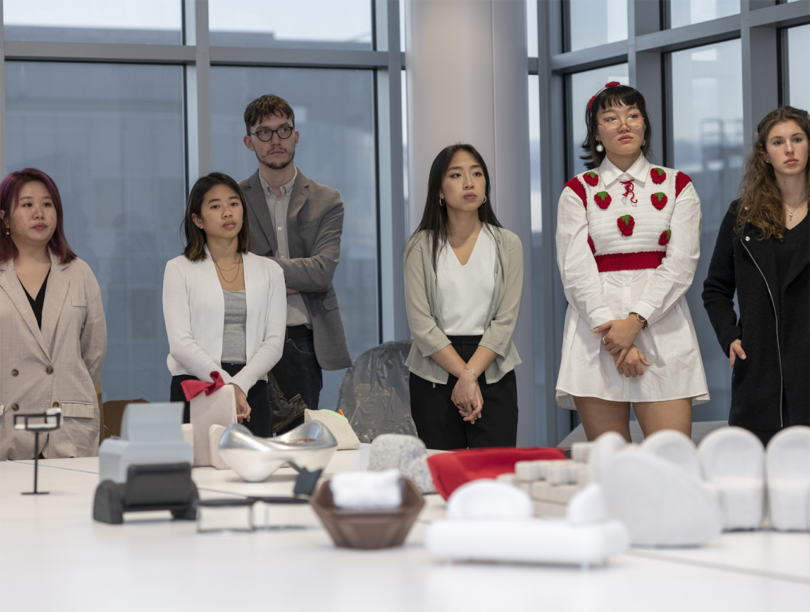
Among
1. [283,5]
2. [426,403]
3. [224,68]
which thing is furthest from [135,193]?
[426,403]

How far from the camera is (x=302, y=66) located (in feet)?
21.1

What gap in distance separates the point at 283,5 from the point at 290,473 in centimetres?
536

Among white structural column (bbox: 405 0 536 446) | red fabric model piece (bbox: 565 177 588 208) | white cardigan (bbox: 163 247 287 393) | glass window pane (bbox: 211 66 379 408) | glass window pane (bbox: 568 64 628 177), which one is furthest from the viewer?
glass window pane (bbox: 568 64 628 177)

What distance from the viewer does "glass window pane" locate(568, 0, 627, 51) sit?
6.44m

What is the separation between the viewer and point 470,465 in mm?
1152

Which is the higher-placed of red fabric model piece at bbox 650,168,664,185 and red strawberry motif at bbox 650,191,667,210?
red fabric model piece at bbox 650,168,664,185

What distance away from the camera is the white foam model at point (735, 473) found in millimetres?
888

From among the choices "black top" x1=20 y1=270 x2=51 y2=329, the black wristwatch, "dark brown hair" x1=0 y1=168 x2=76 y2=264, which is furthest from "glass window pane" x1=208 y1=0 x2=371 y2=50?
the black wristwatch

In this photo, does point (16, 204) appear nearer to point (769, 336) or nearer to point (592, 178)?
point (592, 178)


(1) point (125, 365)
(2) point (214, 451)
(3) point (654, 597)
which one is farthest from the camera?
(1) point (125, 365)

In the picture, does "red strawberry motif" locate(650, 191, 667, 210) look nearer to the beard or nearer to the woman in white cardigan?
the woman in white cardigan

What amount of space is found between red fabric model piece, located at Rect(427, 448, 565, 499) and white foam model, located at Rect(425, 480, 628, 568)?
1.11ft

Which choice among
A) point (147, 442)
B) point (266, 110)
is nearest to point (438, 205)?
point (266, 110)

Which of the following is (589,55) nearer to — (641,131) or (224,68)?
(224,68)
